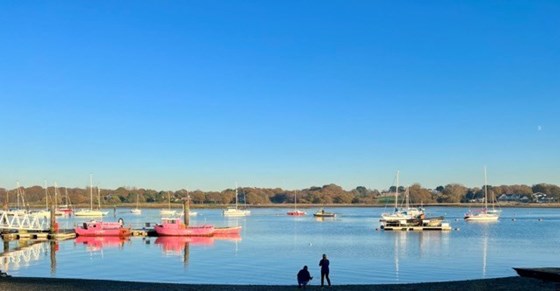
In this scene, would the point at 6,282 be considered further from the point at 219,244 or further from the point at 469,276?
the point at 219,244

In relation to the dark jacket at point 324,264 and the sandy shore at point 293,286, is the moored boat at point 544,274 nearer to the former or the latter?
the sandy shore at point 293,286

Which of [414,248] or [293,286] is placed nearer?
[293,286]

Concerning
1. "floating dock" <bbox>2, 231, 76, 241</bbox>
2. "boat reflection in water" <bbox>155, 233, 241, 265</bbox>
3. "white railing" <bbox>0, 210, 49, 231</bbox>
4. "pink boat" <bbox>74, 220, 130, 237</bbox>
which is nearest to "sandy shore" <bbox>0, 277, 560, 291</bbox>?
"boat reflection in water" <bbox>155, 233, 241, 265</bbox>

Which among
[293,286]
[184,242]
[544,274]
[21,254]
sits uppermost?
[544,274]

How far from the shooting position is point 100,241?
79125mm

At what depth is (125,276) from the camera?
45281mm

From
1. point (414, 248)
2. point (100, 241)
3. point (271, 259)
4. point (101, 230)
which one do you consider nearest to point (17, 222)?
point (101, 230)

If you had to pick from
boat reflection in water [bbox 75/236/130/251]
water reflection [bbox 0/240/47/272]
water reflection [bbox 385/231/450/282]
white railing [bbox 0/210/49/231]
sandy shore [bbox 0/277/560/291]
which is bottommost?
water reflection [bbox 385/231/450/282]

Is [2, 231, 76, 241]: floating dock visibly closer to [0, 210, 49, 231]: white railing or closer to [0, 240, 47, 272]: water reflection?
[0, 240, 47, 272]: water reflection

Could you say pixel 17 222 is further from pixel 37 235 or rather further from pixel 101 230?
pixel 101 230

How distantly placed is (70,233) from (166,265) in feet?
118

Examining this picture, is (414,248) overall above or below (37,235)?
below

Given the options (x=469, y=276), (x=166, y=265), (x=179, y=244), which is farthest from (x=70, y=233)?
(x=469, y=276)

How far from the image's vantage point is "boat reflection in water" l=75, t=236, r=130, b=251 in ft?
237
